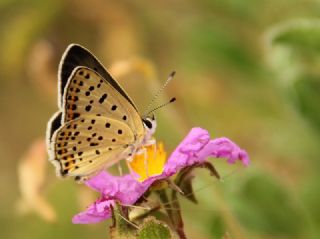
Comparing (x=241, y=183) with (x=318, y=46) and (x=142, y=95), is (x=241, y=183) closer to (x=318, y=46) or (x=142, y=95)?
(x=318, y=46)

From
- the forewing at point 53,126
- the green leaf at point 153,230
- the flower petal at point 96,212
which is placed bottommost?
the green leaf at point 153,230

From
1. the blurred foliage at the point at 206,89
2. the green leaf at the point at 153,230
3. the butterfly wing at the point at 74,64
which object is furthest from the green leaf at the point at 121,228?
the butterfly wing at the point at 74,64

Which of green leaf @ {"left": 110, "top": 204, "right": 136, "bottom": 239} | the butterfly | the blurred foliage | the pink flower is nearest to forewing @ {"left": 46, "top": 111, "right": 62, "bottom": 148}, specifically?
the butterfly

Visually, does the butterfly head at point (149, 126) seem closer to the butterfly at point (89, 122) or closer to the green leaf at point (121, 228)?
the butterfly at point (89, 122)

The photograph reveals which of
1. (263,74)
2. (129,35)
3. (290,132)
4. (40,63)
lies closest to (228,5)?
(263,74)

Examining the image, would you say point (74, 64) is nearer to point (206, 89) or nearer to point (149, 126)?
point (149, 126)
